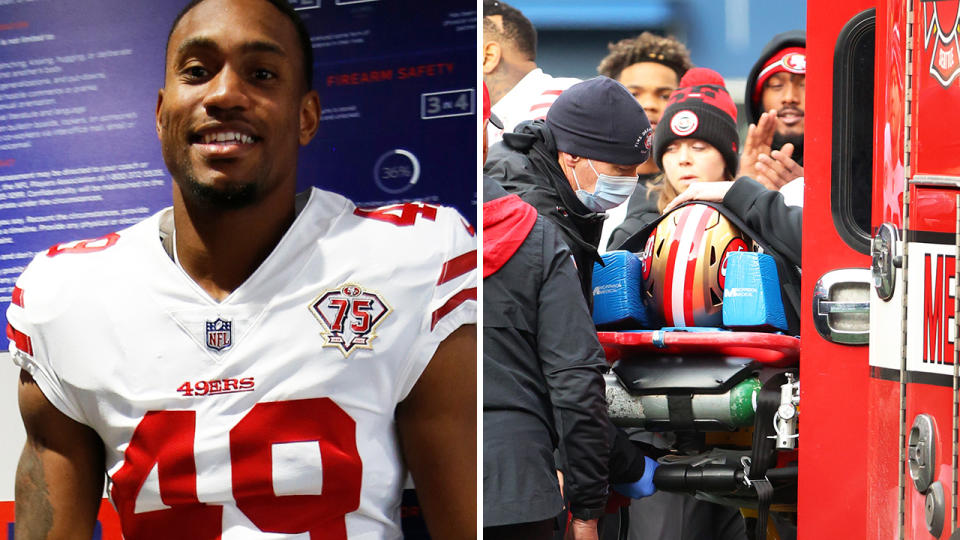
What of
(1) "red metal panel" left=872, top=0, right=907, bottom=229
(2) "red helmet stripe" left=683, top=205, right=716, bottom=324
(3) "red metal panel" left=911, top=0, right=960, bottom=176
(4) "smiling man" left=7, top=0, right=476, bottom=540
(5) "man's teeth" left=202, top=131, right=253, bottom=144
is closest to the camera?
(3) "red metal panel" left=911, top=0, right=960, bottom=176

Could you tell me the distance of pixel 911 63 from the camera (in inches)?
56.7

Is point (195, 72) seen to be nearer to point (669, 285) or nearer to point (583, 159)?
point (583, 159)

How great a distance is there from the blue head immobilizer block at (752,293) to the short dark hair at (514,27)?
0.63 meters

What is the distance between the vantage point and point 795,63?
209 centimetres

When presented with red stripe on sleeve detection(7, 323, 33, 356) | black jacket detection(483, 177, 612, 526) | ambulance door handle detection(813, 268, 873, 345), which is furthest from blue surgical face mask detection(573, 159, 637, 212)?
red stripe on sleeve detection(7, 323, 33, 356)

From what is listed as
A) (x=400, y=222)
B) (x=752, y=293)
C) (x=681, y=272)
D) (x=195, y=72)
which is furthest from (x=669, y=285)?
(x=195, y=72)


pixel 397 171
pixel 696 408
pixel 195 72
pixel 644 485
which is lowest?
pixel 644 485

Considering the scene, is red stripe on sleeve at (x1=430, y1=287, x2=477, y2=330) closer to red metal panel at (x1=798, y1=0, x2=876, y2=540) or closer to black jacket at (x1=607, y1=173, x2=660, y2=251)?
black jacket at (x1=607, y1=173, x2=660, y2=251)

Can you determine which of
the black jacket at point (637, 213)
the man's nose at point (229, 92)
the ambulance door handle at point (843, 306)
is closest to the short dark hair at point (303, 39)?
the man's nose at point (229, 92)

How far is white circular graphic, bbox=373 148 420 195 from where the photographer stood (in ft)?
8.14

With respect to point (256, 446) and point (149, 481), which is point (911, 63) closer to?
point (256, 446)

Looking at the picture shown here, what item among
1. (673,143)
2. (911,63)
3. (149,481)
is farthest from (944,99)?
(149,481)

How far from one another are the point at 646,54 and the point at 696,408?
74cm

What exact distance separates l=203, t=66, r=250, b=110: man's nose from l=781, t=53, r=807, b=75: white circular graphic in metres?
1.20
